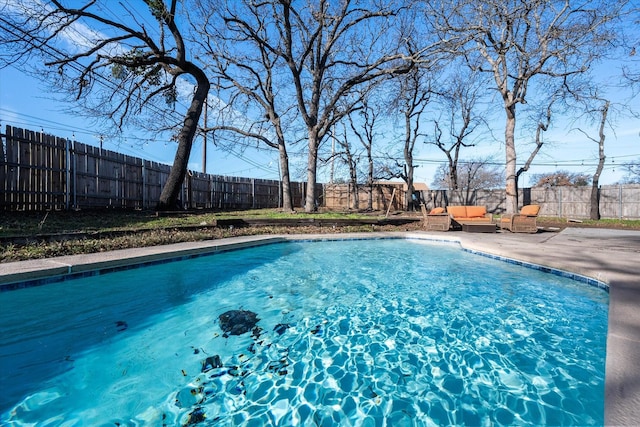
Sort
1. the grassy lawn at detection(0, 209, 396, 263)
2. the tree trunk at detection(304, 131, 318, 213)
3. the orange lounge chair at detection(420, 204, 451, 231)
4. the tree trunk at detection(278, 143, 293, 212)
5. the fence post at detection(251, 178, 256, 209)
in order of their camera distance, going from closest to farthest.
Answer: the grassy lawn at detection(0, 209, 396, 263), the orange lounge chair at detection(420, 204, 451, 231), the tree trunk at detection(304, 131, 318, 213), the tree trunk at detection(278, 143, 293, 212), the fence post at detection(251, 178, 256, 209)

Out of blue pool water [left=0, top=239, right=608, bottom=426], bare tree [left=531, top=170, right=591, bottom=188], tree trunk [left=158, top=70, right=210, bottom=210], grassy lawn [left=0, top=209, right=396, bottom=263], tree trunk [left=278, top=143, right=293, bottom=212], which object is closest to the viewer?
blue pool water [left=0, top=239, right=608, bottom=426]

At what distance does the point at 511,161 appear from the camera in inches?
494

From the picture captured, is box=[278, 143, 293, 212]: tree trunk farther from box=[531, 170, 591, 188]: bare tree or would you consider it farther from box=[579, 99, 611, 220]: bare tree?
box=[531, 170, 591, 188]: bare tree

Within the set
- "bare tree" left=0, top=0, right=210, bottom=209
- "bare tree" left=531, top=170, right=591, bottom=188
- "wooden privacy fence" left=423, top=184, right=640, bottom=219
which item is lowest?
"wooden privacy fence" left=423, top=184, right=640, bottom=219

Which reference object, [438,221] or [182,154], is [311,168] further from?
[438,221]

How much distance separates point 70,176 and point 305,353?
9.54 m

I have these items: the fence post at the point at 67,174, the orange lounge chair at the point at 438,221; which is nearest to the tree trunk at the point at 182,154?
the fence post at the point at 67,174

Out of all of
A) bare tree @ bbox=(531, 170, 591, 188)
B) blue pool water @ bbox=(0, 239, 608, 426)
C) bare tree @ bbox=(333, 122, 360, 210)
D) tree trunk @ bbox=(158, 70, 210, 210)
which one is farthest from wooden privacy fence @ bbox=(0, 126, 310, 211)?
bare tree @ bbox=(531, 170, 591, 188)

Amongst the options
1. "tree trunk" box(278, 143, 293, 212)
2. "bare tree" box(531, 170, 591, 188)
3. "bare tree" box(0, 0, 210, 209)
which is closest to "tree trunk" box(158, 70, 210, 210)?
"bare tree" box(0, 0, 210, 209)

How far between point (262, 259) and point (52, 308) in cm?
336

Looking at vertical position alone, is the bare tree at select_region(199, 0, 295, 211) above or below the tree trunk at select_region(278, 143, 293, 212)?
above

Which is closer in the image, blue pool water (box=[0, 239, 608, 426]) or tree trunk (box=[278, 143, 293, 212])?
blue pool water (box=[0, 239, 608, 426])

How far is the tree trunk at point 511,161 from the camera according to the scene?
12.3 meters

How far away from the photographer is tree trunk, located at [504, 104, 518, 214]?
40.3 ft
